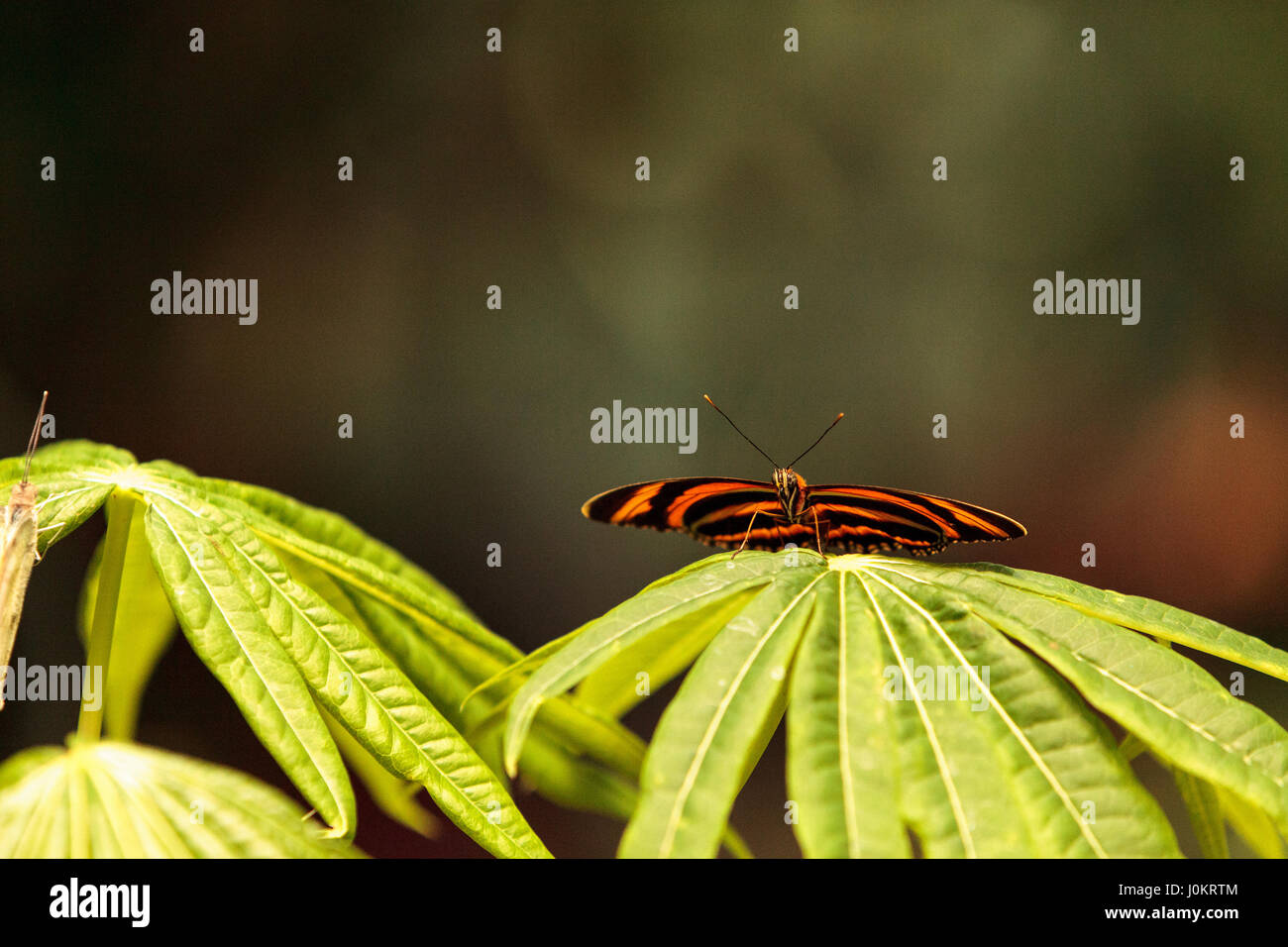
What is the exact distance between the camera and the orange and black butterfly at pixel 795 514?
1145 millimetres

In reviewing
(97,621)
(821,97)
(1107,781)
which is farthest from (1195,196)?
(97,621)

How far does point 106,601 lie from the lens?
3.08ft

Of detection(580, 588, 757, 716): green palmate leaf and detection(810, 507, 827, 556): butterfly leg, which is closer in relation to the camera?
detection(580, 588, 757, 716): green palmate leaf

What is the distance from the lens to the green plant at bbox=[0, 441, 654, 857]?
2.46 feet

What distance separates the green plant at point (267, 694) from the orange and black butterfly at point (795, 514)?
32cm

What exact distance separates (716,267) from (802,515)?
98.6 inches

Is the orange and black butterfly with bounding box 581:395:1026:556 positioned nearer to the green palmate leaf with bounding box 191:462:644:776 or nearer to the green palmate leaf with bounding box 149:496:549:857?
the green palmate leaf with bounding box 191:462:644:776

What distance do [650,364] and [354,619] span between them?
246 centimetres

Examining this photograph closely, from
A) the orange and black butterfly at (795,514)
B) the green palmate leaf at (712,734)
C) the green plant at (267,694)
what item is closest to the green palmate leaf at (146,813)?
the green plant at (267,694)

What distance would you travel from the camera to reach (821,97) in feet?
11.9

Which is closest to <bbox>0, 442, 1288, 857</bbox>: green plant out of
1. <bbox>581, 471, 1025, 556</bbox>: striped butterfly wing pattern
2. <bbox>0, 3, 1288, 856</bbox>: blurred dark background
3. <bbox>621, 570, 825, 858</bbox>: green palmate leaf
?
<bbox>621, 570, 825, 858</bbox>: green palmate leaf

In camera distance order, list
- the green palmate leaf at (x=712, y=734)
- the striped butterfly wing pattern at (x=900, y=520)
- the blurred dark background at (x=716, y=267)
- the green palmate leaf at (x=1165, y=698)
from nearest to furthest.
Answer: the green palmate leaf at (x=712, y=734), the green palmate leaf at (x=1165, y=698), the striped butterfly wing pattern at (x=900, y=520), the blurred dark background at (x=716, y=267)

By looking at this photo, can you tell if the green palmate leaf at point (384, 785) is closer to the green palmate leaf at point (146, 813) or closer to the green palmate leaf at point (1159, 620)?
the green palmate leaf at point (146, 813)
